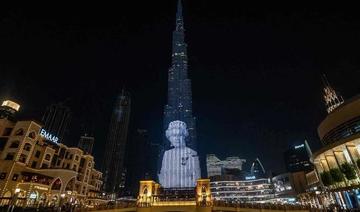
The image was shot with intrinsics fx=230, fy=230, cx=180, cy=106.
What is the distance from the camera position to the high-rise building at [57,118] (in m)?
111

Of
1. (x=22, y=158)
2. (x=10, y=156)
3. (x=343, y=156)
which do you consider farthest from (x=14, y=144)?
(x=343, y=156)

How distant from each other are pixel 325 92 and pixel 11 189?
75.1 metres

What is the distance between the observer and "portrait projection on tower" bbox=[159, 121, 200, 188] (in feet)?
477

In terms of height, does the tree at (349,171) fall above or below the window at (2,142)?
below

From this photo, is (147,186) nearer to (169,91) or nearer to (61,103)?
(61,103)

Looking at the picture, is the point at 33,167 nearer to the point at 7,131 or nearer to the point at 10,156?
the point at 10,156

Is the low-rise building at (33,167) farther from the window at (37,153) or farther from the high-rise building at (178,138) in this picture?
the high-rise building at (178,138)

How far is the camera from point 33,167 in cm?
5438

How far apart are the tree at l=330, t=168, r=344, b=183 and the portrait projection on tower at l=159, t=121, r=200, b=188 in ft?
A: 357

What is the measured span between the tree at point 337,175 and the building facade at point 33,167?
54.7m

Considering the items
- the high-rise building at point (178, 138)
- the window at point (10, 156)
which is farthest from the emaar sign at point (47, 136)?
the high-rise building at point (178, 138)

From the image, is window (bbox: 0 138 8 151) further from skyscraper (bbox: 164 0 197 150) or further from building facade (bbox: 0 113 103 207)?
skyscraper (bbox: 164 0 197 150)

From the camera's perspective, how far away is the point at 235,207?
3825 centimetres

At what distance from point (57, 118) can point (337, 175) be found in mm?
116011
